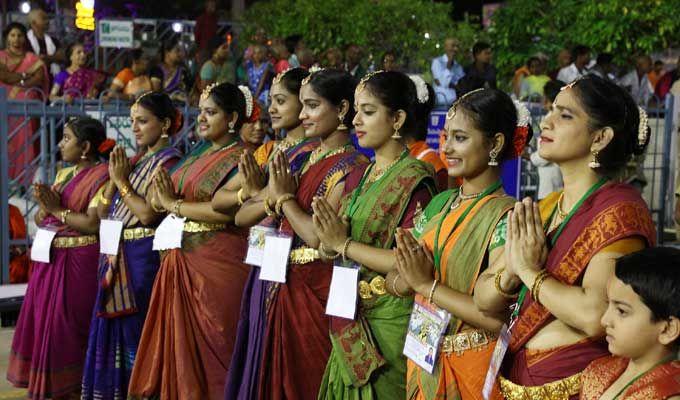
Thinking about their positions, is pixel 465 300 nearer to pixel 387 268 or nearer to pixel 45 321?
pixel 387 268

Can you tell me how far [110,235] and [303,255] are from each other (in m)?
1.50

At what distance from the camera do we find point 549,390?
2.74 meters

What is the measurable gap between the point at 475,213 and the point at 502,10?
13.5 metres

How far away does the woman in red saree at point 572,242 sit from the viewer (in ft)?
8.73

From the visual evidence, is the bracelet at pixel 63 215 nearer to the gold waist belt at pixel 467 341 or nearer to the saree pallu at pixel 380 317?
the saree pallu at pixel 380 317

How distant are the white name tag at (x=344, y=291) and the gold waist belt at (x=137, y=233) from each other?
188 centimetres

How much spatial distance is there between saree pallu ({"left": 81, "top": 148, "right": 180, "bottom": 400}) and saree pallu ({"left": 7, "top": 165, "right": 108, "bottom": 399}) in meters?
0.31

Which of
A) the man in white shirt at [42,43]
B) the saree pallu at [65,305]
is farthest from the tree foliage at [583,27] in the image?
the saree pallu at [65,305]

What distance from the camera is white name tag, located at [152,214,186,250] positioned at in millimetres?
5027

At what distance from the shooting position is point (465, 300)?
3.06 meters

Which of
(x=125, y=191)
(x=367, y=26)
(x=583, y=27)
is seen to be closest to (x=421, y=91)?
(x=125, y=191)

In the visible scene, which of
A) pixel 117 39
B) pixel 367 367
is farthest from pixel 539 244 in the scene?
pixel 117 39

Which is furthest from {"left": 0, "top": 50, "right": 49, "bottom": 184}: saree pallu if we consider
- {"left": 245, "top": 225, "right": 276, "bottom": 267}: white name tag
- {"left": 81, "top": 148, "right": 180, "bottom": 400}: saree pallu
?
{"left": 245, "top": 225, "right": 276, "bottom": 267}: white name tag

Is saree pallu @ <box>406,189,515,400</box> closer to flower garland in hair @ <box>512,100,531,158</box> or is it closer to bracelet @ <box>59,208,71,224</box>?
flower garland in hair @ <box>512,100,531,158</box>
